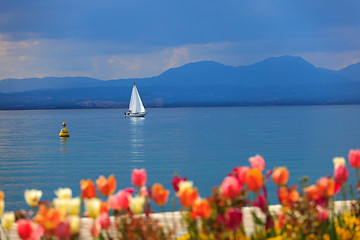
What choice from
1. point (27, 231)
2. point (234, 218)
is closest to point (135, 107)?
point (234, 218)

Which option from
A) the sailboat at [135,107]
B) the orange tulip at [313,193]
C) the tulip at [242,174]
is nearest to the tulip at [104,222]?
the tulip at [242,174]

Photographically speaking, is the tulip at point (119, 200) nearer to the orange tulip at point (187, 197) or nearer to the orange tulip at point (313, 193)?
the orange tulip at point (187, 197)

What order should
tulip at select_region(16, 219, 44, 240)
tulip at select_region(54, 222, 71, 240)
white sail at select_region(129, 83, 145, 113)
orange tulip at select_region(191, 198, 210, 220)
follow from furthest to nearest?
white sail at select_region(129, 83, 145, 113) < orange tulip at select_region(191, 198, 210, 220) < tulip at select_region(16, 219, 44, 240) < tulip at select_region(54, 222, 71, 240)

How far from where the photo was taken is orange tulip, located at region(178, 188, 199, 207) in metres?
4.32

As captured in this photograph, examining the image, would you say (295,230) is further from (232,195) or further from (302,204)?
(232,195)

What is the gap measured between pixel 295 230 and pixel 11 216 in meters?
2.92

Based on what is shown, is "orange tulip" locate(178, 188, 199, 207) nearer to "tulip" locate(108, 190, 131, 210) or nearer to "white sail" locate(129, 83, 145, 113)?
"tulip" locate(108, 190, 131, 210)

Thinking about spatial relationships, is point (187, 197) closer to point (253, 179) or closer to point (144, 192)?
point (253, 179)

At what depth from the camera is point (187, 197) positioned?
14.2 ft

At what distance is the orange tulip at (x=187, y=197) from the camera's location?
4320 mm

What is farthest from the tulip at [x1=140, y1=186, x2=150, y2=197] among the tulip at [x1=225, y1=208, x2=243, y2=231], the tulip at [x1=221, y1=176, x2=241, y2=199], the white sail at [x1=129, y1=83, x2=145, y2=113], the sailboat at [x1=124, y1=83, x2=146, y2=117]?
the sailboat at [x1=124, y1=83, x2=146, y2=117]

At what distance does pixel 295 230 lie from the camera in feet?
18.1

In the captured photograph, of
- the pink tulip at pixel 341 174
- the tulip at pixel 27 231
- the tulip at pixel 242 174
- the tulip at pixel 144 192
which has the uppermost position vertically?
the tulip at pixel 242 174

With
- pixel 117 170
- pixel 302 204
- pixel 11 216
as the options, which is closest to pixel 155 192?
pixel 11 216
